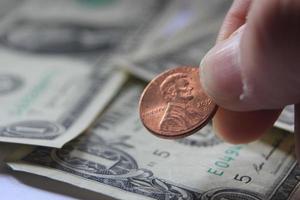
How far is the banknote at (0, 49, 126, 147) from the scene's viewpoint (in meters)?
0.58

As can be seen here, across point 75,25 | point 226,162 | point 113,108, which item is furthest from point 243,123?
point 75,25

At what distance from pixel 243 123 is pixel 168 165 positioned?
8 cm

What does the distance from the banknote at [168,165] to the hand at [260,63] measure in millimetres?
67

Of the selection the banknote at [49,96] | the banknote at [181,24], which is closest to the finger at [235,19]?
the banknote at [49,96]

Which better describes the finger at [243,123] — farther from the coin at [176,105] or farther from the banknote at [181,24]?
the banknote at [181,24]

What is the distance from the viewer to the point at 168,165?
1.71 feet

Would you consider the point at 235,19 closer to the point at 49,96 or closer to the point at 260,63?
the point at 260,63

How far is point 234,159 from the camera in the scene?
536mm

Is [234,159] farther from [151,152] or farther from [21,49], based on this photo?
[21,49]

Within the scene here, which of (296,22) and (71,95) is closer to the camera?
(296,22)

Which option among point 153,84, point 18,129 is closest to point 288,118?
point 153,84

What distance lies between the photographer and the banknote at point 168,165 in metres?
0.48

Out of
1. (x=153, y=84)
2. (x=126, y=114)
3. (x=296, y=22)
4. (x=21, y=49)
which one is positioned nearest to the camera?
(x=296, y=22)

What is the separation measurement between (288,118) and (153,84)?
0.17m
